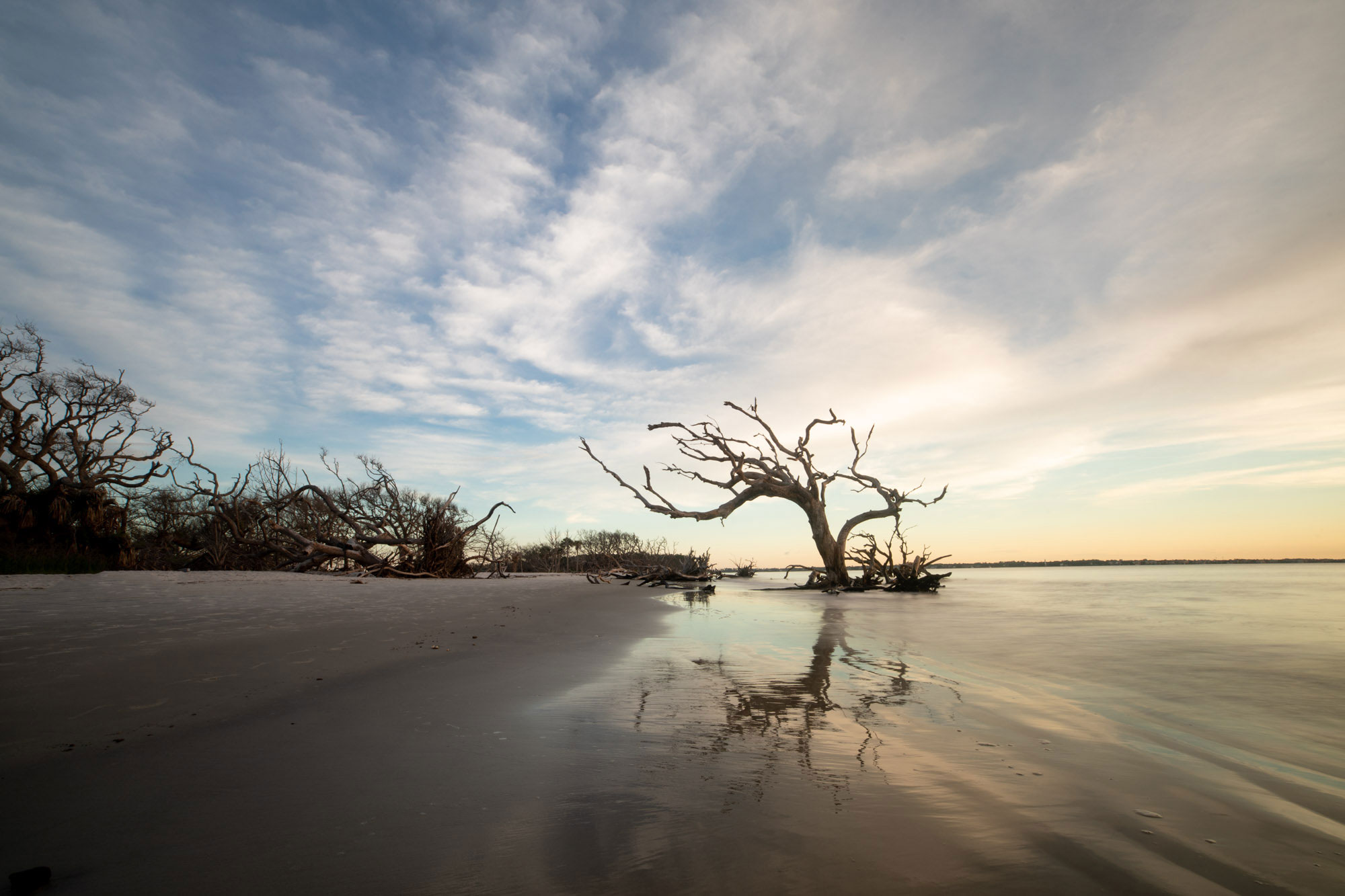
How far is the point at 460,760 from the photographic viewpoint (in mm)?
1860

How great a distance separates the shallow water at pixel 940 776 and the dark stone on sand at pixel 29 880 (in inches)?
33.2

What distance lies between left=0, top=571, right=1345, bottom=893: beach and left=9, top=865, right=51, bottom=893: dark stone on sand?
37 mm

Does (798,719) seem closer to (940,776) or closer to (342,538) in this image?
(940,776)

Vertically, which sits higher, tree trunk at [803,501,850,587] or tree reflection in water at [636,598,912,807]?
tree trunk at [803,501,850,587]

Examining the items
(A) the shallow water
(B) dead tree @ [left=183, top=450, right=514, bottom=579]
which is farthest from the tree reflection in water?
(B) dead tree @ [left=183, top=450, right=514, bottom=579]

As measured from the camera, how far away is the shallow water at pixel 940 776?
4.11ft

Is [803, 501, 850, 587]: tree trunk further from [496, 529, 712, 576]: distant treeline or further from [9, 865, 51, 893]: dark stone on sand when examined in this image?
[9, 865, 51, 893]: dark stone on sand

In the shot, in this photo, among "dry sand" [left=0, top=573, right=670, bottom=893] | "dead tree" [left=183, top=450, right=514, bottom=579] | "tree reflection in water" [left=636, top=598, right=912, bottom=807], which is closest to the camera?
"dry sand" [left=0, top=573, right=670, bottom=893]

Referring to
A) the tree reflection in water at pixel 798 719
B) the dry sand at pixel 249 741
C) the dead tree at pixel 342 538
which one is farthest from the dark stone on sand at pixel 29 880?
the dead tree at pixel 342 538

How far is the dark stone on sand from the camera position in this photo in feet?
3.36

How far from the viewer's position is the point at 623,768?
1872 mm

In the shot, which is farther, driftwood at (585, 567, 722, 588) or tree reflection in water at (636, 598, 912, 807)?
driftwood at (585, 567, 722, 588)

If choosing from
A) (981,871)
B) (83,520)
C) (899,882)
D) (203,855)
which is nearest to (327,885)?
(203,855)

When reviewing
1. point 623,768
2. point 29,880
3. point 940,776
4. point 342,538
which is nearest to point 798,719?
point 940,776
